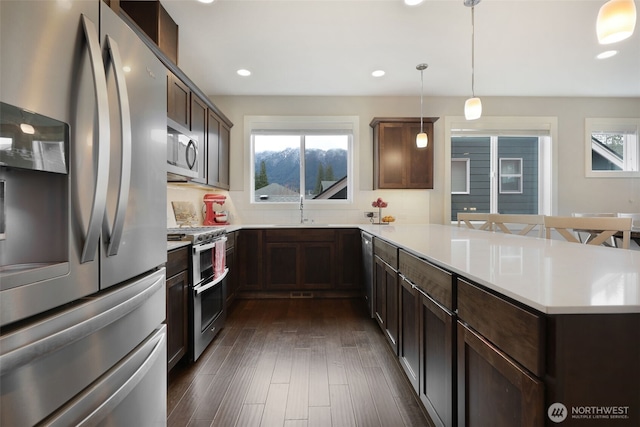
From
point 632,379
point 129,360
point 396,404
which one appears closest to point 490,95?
point 396,404

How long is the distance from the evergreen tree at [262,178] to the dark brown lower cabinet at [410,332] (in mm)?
3106

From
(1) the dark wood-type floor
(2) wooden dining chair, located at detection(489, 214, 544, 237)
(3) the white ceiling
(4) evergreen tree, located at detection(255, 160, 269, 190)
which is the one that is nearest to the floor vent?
(1) the dark wood-type floor

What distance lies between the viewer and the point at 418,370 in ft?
5.28

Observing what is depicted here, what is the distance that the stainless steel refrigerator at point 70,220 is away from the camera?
653mm

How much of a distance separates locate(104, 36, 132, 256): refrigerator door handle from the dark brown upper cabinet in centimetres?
364

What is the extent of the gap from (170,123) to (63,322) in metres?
1.95

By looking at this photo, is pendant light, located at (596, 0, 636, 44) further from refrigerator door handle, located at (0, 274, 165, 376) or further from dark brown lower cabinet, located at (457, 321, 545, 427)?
refrigerator door handle, located at (0, 274, 165, 376)

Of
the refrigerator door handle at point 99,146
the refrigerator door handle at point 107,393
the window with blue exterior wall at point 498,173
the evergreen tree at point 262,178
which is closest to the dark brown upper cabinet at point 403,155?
the window with blue exterior wall at point 498,173

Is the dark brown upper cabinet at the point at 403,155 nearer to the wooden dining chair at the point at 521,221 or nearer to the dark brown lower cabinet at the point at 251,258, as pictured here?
the wooden dining chair at the point at 521,221

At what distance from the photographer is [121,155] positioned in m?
0.96

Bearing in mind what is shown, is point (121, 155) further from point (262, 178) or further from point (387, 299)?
point (262, 178)

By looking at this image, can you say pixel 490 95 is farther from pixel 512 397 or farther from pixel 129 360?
pixel 129 360

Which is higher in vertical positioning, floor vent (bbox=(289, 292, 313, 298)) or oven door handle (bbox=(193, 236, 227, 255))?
oven door handle (bbox=(193, 236, 227, 255))

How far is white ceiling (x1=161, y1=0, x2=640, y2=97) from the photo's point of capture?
101 inches
